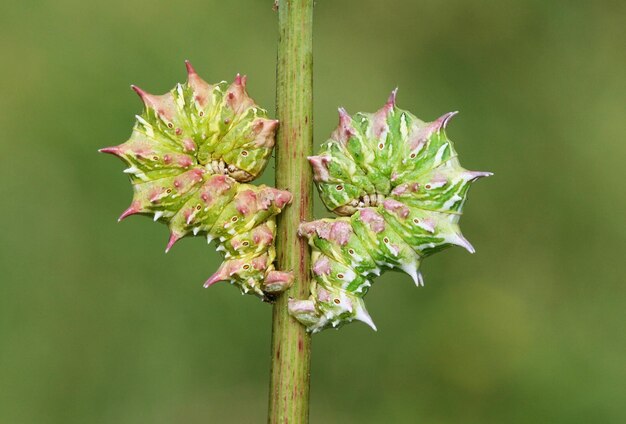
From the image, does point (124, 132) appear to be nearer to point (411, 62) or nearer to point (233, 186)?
point (411, 62)

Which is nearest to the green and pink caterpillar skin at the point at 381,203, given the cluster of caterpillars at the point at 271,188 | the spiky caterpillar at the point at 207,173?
the cluster of caterpillars at the point at 271,188

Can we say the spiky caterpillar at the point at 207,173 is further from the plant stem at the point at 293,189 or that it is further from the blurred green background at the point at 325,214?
the blurred green background at the point at 325,214

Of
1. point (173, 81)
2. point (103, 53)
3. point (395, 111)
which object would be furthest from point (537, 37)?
point (395, 111)

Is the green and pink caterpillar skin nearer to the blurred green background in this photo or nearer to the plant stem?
the plant stem

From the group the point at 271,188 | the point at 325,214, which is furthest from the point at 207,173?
the point at 325,214

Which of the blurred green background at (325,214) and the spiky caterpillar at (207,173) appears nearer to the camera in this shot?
the spiky caterpillar at (207,173)

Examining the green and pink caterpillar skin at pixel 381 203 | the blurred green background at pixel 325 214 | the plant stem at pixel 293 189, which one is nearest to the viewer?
the plant stem at pixel 293 189
